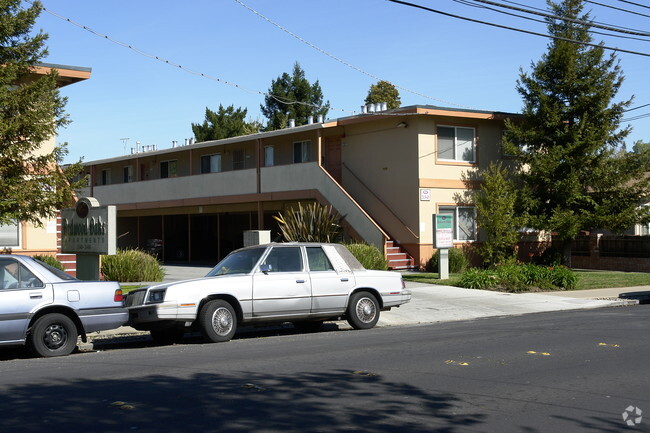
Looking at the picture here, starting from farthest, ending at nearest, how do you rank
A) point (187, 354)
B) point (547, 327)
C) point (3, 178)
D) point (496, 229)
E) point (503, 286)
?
point (496, 229), point (503, 286), point (3, 178), point (547, 327), point (187, 354)

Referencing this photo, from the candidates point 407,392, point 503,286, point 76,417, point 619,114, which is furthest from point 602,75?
point 76,417

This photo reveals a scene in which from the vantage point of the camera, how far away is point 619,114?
27938 millimetres

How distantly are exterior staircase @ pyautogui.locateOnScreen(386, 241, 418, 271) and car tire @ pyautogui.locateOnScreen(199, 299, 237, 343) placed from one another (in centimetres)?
1493

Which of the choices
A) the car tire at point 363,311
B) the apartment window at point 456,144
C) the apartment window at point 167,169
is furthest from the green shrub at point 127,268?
the apartment window at point 167,169

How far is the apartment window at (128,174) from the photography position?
4312cm

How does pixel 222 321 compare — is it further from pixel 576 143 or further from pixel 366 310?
pixel 576 143

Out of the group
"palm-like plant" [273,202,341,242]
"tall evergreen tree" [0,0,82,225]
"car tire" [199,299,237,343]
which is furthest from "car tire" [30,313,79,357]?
"palm-like plant" [273,202,341,242]

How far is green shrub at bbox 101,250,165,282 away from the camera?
22109mm

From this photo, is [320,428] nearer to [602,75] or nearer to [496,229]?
[496,229]

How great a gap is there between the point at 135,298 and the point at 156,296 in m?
0.53

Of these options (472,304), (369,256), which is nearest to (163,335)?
(472,304)

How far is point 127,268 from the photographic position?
22.1m

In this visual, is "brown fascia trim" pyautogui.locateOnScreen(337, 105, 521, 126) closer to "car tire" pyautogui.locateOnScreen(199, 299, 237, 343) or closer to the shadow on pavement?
"car tire" pyautogui.locateOnScreen(199, 299, 237, 343)

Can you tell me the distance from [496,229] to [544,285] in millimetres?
5096
